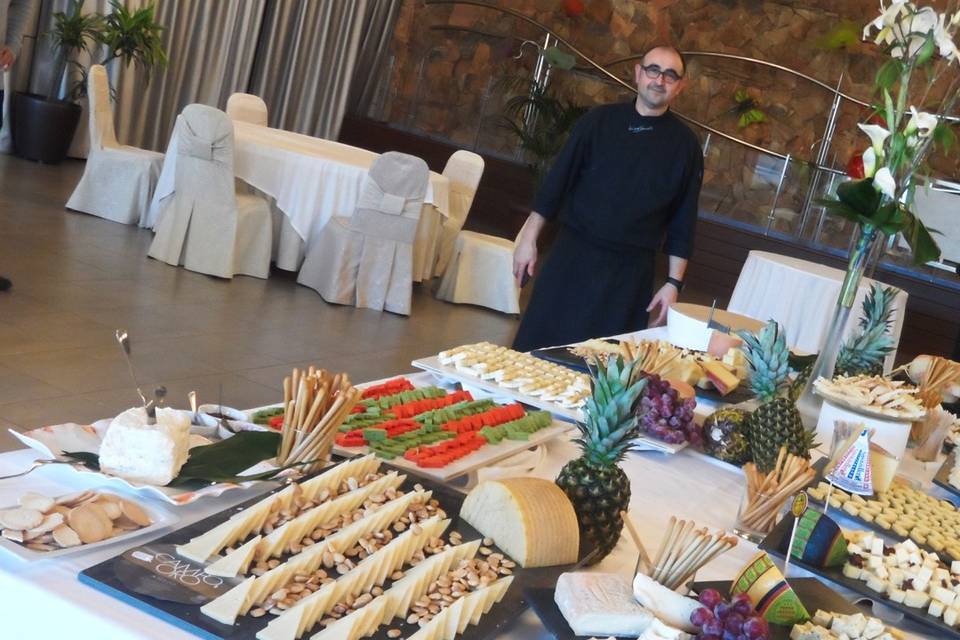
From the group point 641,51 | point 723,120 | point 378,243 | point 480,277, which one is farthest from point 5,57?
point 641,51

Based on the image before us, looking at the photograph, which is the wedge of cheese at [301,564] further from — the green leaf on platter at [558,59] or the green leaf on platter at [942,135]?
the green leaf on platter at [558,59]

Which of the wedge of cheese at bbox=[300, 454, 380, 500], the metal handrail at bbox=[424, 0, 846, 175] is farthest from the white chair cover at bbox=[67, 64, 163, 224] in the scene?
the wedge of cheese at bbox=[300, 454, 380, 500]

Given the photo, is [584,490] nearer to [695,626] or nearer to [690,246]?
[695,626]

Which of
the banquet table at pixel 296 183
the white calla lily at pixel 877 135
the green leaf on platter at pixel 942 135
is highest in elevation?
the green leaf on platter at pixel 942 135

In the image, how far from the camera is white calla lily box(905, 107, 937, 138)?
2361 mm

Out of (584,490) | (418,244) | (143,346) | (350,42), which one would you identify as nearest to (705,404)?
(584,490)

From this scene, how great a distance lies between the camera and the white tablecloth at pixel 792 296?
519 centimetres

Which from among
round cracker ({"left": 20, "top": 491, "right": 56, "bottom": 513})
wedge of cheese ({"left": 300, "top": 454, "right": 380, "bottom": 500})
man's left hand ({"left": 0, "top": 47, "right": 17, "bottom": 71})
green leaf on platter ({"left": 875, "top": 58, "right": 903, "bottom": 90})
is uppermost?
green leaf on platter ({"left": 875, "top": 58, "right": 903, "bottom": 90})

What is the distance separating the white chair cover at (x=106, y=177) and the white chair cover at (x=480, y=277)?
81.8 inches

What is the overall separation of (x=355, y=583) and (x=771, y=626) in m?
0.52

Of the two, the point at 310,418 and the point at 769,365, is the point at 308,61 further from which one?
the point at 310,418

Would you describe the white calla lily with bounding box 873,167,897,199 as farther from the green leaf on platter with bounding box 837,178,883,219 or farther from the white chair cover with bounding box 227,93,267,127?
the white chair cover with bounding box 227,93,267,127

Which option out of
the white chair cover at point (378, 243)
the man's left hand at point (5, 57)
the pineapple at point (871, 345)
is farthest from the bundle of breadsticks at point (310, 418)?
the white chair cover at point (378, 243)

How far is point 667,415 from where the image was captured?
2193 millimetres
